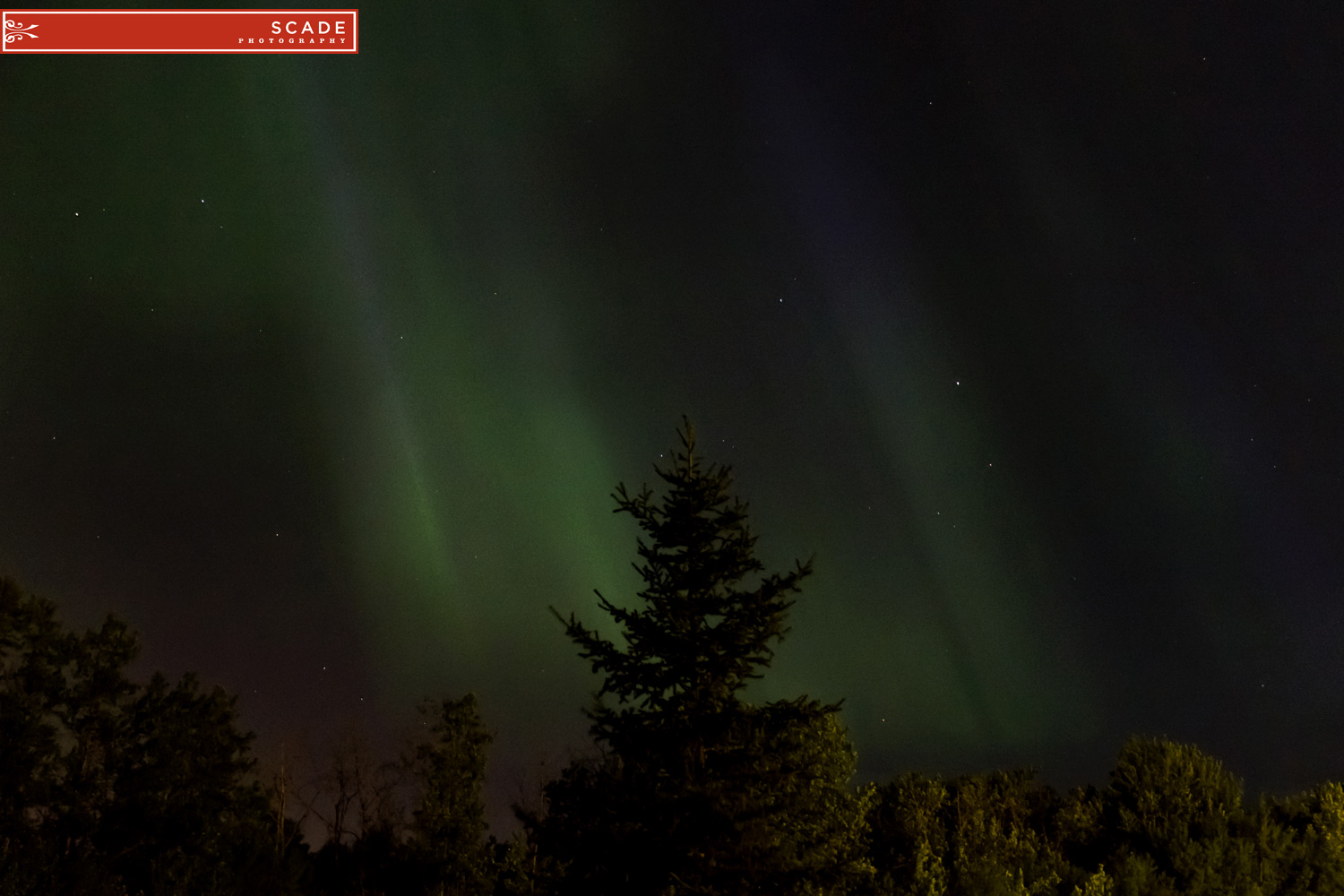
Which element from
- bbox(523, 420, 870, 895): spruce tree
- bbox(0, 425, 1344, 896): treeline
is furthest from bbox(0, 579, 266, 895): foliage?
bbox(523, 420, 870, 895): spruce tree

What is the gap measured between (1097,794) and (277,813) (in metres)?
48.1

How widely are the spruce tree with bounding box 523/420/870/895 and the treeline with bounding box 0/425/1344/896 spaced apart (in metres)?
0.04

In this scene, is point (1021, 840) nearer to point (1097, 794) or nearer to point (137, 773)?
point (1097, 794)

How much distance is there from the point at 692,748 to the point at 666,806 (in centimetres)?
114

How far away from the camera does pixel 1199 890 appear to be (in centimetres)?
4553

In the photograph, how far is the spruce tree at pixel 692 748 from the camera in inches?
805

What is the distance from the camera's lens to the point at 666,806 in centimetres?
2080

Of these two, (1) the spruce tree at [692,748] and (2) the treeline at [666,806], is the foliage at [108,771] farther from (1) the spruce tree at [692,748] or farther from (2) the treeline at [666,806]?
(1) the spruce tree at [692,748]

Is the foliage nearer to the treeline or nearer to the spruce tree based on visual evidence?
the treeline

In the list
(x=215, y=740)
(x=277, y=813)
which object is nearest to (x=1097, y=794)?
(x=215, y=740)

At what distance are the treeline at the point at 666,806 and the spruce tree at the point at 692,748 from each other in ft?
0.14

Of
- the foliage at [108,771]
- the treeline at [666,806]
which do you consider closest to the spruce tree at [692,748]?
the treeline at [666,806]

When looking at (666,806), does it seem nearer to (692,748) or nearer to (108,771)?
(692,748)

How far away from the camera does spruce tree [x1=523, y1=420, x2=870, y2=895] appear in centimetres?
2045
